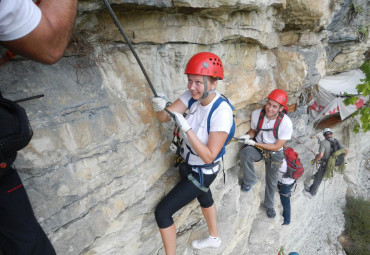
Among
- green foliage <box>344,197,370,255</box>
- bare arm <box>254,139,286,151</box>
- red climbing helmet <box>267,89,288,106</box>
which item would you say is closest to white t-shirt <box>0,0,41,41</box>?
red climbing helmet <box>267,89,288,106</box>

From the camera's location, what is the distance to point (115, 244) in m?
3.09

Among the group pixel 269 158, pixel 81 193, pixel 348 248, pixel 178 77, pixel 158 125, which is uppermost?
pixel 178 77

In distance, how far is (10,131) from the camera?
147cm

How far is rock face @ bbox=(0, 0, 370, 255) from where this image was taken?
7.49ft

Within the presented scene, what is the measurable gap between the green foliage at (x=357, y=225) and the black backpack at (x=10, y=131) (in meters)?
14.1

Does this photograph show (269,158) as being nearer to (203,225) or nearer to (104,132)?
(203,225)

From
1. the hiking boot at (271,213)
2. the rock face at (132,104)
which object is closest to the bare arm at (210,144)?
the rock face at (132,104)

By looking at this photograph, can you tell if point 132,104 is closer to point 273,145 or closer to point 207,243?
point 207,243

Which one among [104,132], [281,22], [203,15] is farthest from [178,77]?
[281,22]

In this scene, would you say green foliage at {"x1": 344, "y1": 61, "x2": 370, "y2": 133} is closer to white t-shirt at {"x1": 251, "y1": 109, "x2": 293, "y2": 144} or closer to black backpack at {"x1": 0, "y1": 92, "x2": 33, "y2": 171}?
white t-shirt at {"x1": 251, "y1": 109, "x2": 293, "y2": 144}

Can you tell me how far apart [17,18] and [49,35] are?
0.17 meters

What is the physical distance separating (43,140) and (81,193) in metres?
0.69

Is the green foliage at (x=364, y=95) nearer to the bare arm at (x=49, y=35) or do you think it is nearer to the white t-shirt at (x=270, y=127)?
the white t-shirt at (x=270, y=127)

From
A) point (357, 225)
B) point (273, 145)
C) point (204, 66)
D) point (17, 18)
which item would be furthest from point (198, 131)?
point (357, 225)
